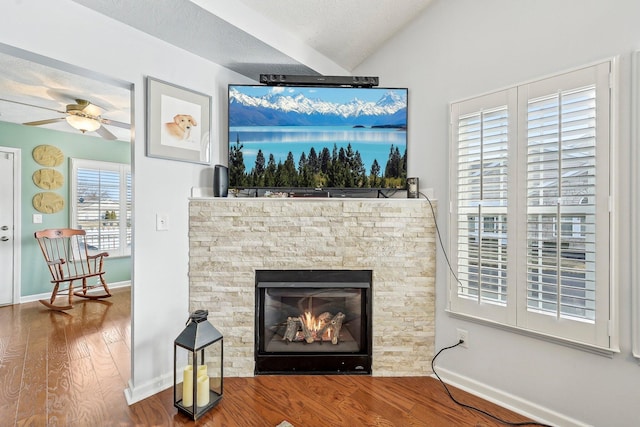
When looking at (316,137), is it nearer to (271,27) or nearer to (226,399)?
(271,27)

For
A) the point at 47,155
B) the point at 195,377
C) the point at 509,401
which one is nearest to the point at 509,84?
the point at 509,401

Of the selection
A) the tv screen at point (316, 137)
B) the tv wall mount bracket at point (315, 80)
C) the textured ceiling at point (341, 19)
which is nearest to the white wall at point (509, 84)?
the textured ceiling at point (341, 19)

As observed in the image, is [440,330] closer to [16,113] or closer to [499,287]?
[499,287]

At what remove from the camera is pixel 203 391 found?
1.70 meters

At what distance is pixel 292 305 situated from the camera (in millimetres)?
2229

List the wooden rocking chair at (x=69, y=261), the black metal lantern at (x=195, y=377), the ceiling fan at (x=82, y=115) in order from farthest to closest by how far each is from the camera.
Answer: the wooden rocking chair at (x=69, y=261) < the ceiling fan at (x=82, y=115) < the black metal lantern at (x=195, y=377)

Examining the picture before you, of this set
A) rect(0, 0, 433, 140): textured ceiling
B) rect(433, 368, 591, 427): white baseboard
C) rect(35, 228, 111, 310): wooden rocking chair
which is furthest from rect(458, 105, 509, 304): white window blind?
rect(35, 228, 111, 310): wooden rocking chair

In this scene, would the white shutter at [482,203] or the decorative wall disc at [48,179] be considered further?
the decorative wall disc at [48,179]

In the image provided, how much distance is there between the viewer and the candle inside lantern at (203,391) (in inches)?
66.6

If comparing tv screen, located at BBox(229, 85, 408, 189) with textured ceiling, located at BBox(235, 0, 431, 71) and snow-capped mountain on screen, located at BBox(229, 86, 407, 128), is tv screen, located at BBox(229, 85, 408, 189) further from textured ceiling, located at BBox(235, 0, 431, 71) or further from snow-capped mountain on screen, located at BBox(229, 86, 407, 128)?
textured ceiling, located at BBox(235, 0, 431, 71)

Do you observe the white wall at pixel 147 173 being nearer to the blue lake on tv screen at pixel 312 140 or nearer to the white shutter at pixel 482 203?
the blue lake on tv screen at pixel 312 140

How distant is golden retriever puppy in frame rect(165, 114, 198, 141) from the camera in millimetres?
1957

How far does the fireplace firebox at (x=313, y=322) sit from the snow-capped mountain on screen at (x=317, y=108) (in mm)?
1129

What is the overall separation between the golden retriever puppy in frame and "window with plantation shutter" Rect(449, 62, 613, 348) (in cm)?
187
